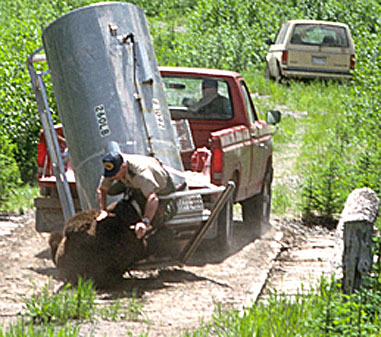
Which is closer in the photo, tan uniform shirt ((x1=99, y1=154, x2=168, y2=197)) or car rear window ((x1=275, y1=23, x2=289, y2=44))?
tan uniform shirt ((x1=99, y1=154, x2=168, y2=197))

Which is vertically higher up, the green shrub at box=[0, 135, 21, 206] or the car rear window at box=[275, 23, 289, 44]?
the green shrub at box=[0, 135, 21, 206]

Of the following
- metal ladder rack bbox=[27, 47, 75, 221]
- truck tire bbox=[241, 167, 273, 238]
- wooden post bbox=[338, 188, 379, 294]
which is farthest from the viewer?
truck tire bbox=[241, 167, 273, 238]

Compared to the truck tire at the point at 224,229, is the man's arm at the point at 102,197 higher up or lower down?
higher up

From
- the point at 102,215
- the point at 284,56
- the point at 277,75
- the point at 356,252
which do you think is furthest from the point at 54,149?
Answer: the point at 277,75

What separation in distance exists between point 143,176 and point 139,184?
86 mm

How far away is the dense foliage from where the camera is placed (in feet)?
49.1

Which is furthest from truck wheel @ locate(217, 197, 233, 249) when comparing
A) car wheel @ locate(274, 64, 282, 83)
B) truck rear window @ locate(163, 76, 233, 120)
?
car wheel @ locate(274, 64, 282, 83)

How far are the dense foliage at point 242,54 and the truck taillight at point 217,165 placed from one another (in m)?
3.34

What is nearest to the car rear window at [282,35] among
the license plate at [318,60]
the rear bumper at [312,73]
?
the rear bumper at [312,73]

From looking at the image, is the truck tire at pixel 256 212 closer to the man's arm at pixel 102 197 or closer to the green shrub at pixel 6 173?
the green shrub at pixel 6 173

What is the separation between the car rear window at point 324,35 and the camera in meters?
26.0

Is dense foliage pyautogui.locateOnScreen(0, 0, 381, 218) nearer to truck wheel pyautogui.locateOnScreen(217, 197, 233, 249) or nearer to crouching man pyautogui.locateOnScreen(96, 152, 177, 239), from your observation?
truck wheel pyautogui.locateOnScreen(217, 197, 233, 249)

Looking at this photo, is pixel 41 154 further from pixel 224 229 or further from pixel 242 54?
pixel 242 54

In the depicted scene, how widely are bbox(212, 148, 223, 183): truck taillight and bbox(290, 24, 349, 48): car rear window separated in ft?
50.4
